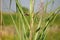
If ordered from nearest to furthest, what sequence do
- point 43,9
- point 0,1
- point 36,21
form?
point 43,9 < point 36,21 < point 0,1

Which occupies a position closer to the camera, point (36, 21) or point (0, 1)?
point (36, 21)

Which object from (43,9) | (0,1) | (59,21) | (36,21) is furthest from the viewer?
(59,21)

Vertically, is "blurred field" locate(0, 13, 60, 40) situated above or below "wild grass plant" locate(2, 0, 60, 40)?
below

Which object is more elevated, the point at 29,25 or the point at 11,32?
the point at 29,25

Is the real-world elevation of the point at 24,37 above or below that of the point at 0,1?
below

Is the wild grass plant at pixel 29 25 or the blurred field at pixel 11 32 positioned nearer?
the wild grass plant at pixel 29 25

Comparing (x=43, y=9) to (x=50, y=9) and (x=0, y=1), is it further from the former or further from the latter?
(x=0, y=1)

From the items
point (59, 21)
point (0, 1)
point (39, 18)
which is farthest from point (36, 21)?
point (59, 21)

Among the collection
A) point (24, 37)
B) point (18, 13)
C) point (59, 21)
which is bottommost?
point (59, 21)

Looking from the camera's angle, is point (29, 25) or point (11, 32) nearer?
point (29, 25)

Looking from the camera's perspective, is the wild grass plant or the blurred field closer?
the wild grass plant

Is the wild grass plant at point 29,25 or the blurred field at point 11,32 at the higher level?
the wild grass plant at point 29,25
